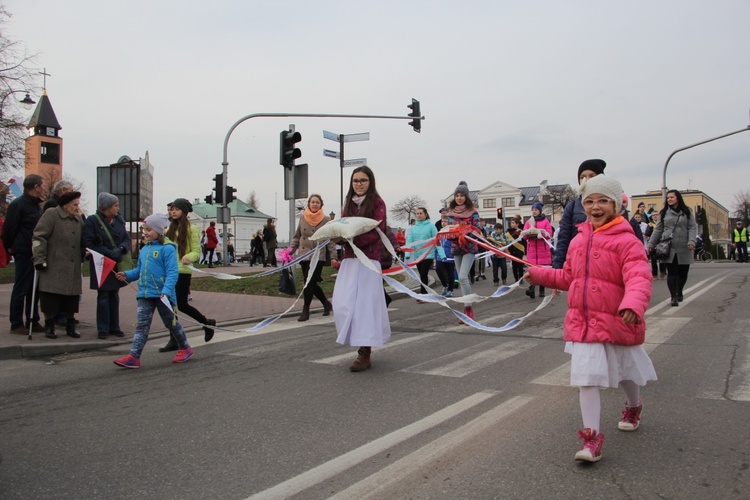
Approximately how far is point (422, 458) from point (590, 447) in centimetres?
93

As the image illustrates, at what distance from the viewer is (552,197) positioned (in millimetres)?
88000

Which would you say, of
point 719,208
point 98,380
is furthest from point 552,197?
point 98,380

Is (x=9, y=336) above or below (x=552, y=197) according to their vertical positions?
below

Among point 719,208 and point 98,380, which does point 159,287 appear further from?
point 719,208

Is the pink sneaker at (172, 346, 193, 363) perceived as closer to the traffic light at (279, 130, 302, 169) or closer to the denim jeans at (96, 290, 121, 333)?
the denim jeans at (96, 290, 121, 333)

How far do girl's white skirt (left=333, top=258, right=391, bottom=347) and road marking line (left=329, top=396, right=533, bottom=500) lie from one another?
173 cm

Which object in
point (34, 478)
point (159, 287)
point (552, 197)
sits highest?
point (552, 197)

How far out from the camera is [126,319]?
950 centimetres

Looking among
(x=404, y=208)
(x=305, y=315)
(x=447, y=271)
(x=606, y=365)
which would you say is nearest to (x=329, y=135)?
(x=447, y=271)

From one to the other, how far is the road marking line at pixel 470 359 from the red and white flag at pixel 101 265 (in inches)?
160

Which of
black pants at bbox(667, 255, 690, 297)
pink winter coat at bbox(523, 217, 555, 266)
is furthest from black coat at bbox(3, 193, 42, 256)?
black pants at bbox(667, 255, 690, 297)

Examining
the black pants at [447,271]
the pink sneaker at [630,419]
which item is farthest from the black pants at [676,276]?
the pink sneaker at [630,419]

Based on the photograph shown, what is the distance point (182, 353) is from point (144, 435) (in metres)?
2.56

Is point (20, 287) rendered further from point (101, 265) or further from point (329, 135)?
point (329, 135)
